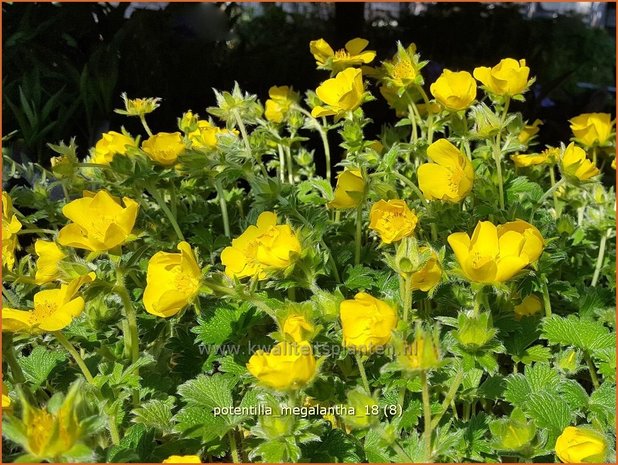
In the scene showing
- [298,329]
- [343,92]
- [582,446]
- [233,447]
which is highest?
[343,92]

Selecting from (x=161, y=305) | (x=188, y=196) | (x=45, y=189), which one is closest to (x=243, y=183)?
(x=188, y=196)

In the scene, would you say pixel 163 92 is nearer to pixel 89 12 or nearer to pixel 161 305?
pixel 89 12

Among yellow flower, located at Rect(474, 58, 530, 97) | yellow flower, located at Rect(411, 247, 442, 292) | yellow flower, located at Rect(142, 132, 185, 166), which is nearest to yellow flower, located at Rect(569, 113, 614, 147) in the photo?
yellow flower, located at Rect(474, 58, 530, 97)

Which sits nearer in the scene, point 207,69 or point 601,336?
point 601,336

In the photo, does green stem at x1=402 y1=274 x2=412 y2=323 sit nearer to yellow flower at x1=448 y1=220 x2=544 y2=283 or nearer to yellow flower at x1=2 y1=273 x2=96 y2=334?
yellow flower at x1=448 y1=220 x2=544 y2=283

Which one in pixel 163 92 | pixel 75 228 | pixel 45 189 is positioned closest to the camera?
pixel 75 228

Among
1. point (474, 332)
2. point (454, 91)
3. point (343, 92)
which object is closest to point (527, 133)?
point (454, 91)

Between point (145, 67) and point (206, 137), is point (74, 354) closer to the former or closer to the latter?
point (206, 137)
